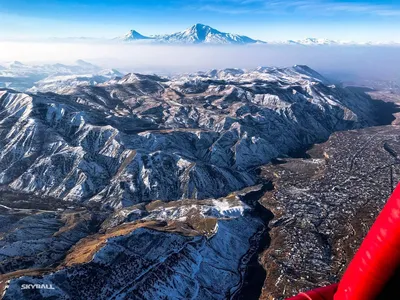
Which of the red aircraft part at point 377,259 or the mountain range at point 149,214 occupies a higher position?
the red aircraft part at point 377,259

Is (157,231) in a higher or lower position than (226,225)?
higher

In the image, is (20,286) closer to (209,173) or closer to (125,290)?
(125,290)

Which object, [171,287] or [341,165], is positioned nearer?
[171,287]

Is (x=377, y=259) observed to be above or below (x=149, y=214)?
above

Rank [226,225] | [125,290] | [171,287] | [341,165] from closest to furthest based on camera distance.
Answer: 1. [125,290]
2. [171,287]
3. [226,225]
4. [341,165]

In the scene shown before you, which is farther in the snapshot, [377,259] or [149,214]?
[149,214]

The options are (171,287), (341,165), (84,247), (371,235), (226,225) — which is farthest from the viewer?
(341,165)

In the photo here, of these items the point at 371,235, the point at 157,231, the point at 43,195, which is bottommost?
the point at 43,195

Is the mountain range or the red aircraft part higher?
the red aircraft part

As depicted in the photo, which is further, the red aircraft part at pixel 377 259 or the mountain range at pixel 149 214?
the mountain range at pixel 149 214

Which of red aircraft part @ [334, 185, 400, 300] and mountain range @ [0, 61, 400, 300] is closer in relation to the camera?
red aircraft part @ [334, 185, 400, 300]

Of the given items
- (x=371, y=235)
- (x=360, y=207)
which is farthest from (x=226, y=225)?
(x=371, y=235)
